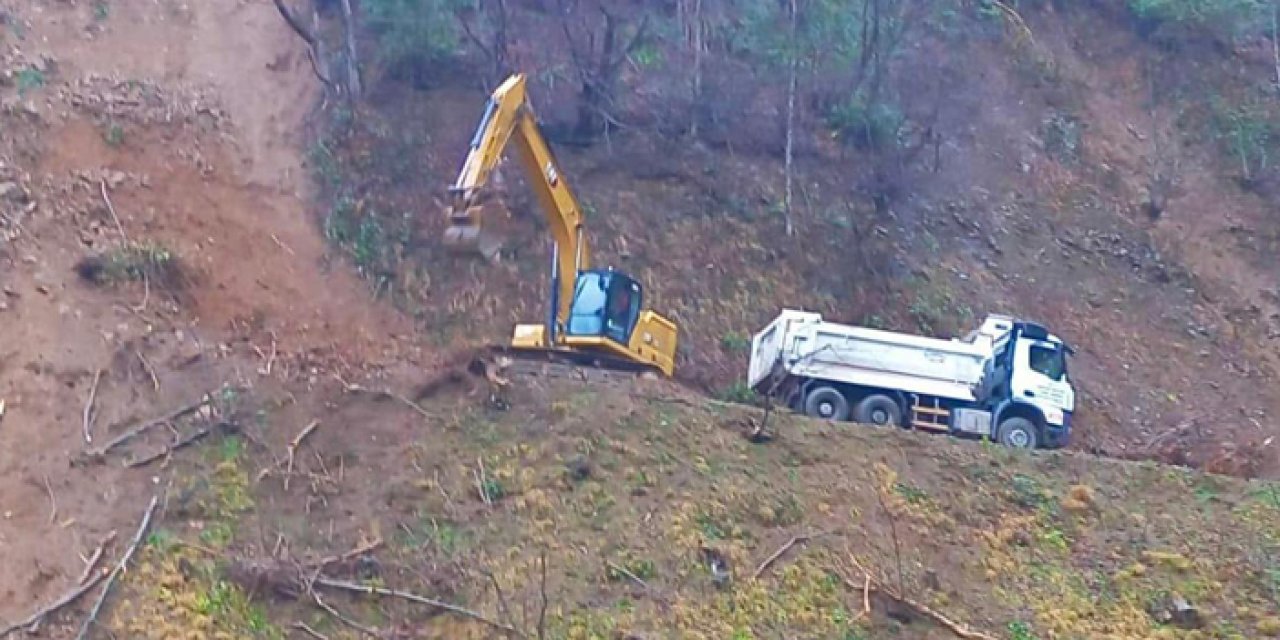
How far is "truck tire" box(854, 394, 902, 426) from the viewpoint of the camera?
18.8 meters

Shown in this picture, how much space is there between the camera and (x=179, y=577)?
516 inches

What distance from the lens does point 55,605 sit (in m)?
12.7

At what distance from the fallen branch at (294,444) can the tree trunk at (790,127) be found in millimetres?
10225

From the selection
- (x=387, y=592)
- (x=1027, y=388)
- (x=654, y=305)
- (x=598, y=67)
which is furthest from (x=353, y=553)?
(x=598, y=67)

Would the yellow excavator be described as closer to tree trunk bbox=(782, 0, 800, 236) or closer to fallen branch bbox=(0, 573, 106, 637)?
fallen branch bbox=(0, 573, 106, 637)

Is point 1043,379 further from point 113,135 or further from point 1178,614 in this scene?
point 113,135

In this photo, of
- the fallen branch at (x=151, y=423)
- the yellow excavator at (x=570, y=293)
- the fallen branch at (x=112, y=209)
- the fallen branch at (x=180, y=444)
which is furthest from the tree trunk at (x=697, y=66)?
the fallen branch at (x=180, y=444)

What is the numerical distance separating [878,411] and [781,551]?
17.4 feet

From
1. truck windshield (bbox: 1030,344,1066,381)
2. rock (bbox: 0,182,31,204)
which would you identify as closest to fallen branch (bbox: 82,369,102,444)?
rock (bbox: 0,182,31,204)

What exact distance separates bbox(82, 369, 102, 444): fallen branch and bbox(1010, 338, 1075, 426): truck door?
34.8 ft

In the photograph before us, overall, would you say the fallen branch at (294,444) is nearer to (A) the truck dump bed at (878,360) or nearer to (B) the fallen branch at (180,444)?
(B) the fallen branch at (180,444)

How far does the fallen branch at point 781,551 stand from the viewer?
44.7 ft

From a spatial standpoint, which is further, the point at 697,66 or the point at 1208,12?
the point at 1208,12

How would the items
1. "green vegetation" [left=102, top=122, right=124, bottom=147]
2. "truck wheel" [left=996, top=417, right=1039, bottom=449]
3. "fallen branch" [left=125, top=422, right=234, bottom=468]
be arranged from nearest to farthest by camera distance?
"fallen branch" [left=125, top=422, right=234, bottom=468], "truck wheel" [left=996, top=417, right=1039, bottom=449], "green vegetation" [left=102, top=122, right=124, bottom=147]
